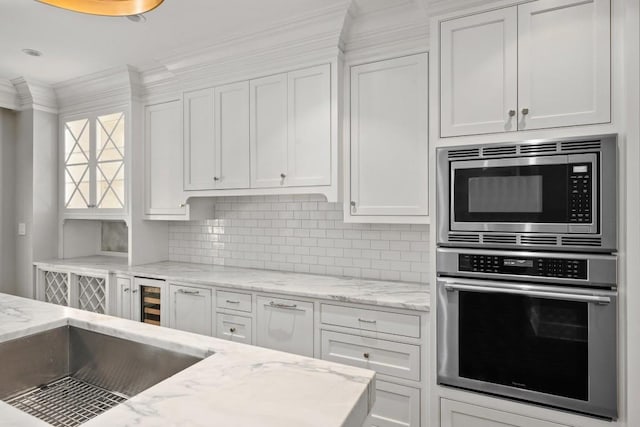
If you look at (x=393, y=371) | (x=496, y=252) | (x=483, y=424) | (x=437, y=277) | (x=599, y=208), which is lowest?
(x=483, y=424)

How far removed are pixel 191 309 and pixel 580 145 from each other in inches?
101

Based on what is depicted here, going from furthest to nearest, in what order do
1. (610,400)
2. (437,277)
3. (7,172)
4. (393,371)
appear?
1. (7,172)
2. (393,371)
3. (437,277)
4. (610,400)

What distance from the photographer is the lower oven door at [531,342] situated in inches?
65.3

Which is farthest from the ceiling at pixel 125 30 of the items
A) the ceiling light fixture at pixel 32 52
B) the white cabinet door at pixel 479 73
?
the white cabinet door at pixel 479 73

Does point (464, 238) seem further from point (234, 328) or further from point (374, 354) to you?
point (234, 328)

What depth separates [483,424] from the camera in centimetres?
190

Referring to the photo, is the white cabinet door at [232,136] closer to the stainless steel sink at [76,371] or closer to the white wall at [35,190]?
the stainless steel sink at [76,371]

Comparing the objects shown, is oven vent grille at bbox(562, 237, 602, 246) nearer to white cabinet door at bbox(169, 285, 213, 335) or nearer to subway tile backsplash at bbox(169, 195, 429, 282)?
subway tile backsplash at bbox(169, 195, 429, 282)

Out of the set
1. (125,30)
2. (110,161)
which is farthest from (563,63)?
(110,161)

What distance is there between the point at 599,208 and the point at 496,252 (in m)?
0.45

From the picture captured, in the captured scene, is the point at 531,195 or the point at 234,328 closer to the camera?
the point at 531,195

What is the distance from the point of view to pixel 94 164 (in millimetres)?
3645

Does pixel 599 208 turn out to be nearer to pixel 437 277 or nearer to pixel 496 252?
pixel 496 252

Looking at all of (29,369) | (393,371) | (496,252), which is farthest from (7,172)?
(496,252)
